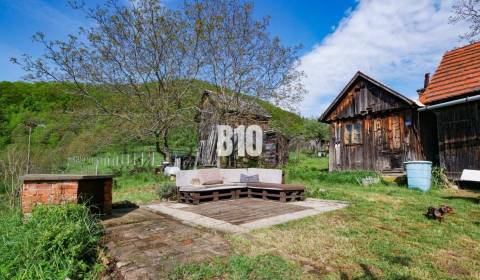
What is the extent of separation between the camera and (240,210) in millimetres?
6164

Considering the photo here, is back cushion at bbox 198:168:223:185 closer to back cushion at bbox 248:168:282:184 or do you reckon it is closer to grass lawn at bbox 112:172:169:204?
back cushion at bbox 248:168:282:184

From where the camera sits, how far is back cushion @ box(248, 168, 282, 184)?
8.66m

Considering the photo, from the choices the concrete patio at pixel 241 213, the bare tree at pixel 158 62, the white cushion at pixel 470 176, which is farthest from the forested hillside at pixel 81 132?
the white cushion at pixel 470 176

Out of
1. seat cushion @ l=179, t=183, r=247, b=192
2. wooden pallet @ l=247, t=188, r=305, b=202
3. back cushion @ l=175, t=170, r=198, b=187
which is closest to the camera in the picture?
seat cushion @ l=179, t=183, r=247, b=192

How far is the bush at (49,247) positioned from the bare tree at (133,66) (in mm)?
9717

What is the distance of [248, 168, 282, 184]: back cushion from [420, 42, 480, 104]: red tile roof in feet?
21.5

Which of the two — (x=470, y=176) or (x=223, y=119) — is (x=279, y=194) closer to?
(x=470, y=176)

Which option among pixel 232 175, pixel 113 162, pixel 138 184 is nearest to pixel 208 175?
pixel 232 175

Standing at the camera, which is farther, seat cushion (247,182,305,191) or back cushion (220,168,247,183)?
back cushion (220,168,247,183)

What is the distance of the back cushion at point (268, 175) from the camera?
866cm

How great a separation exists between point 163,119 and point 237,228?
960 centimetres

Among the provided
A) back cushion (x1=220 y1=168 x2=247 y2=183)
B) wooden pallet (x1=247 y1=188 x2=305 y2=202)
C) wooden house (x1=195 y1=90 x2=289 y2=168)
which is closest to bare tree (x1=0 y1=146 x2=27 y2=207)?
back cushion (x1=220 y1=168 x2=247 y2=183)

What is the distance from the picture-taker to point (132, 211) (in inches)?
239

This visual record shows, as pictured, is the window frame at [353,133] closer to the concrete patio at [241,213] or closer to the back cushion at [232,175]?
the back cushion at [232,175]
